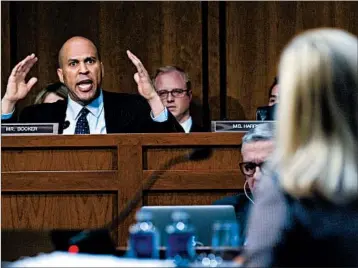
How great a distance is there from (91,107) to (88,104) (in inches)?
1.3

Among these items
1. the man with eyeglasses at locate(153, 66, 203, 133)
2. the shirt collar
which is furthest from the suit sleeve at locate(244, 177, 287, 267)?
the man with eyeglasses at locate(153, 66, 203, 133)

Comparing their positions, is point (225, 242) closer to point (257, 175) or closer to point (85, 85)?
point (257, 175)

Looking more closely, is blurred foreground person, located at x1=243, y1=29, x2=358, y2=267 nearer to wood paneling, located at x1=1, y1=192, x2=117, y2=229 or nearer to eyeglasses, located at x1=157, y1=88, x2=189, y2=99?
wood paneling, located at x1=1, y1=192, x2=117, y2=229

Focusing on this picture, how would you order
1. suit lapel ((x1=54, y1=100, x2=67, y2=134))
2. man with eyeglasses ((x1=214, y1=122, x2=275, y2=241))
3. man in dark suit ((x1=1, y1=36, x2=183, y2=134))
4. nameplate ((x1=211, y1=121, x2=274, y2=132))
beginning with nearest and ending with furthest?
man with eyeglasses ((x1=214, y1=122, x2=275, y2=241)) < nameplate ((x1=211, y1=121, x2=274, y2=132)) < man in dark suit ((x1=1, y1=36, x2=183, y2=134)) < suit lapel ((x1=54, y1=100, x2=67, y2=134))

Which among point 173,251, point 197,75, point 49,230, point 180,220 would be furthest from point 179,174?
point 197,75

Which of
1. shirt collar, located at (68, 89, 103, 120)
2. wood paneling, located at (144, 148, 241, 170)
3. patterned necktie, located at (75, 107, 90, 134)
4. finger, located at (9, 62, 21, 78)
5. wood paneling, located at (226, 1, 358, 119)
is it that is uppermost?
wood paneling, located at (226, 1, 358, 119)

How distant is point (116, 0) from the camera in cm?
576

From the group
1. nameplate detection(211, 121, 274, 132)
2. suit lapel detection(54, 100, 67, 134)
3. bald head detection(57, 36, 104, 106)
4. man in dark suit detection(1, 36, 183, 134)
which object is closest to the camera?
nameplate detection(211, 121, 274, 132)

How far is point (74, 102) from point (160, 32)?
1623 millimetres

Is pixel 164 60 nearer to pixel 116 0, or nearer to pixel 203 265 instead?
pixel 116 0

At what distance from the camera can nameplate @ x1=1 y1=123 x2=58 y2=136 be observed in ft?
11.9

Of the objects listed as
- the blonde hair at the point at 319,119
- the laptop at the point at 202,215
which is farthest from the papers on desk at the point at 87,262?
the laptop at the point at 202,215

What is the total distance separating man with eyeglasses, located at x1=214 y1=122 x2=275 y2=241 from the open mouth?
1.25m

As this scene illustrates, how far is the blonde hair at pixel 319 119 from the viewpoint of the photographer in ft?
5.11
